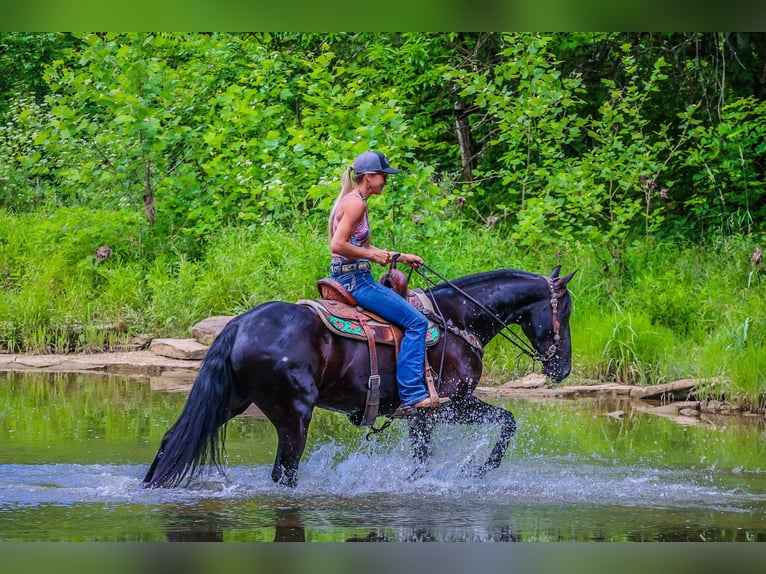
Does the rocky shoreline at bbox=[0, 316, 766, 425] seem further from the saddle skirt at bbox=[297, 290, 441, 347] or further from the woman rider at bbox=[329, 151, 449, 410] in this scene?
the saddle skirt at bbox=[297, 290, 441, 347]

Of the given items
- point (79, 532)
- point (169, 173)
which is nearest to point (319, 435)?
point (79, 532)

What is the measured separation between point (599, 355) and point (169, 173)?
8.12 m

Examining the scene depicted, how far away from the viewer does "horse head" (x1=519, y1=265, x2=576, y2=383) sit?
784 cm

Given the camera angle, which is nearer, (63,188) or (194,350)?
(194,350)

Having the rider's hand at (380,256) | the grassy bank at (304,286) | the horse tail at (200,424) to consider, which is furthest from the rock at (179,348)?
the rider's hand at (380,256)

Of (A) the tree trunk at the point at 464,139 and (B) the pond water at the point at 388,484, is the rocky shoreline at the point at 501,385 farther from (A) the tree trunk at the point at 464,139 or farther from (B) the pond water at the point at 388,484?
(A) the tree trunk at the point at 464,139

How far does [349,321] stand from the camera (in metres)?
7.02

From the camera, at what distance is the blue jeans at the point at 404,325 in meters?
7.12

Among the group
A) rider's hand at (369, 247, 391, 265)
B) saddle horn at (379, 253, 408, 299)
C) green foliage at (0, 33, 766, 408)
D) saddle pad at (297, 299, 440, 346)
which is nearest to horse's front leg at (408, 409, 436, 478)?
saddle pad at (297, 299, 440, 346)

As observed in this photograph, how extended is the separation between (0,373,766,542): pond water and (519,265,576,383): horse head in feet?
2.70

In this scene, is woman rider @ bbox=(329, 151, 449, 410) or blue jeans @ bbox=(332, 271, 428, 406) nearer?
woman rider @ bbox=(329, 151, 449, 410)

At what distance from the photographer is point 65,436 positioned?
8.91 metres

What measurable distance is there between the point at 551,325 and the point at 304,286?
583 centimetres

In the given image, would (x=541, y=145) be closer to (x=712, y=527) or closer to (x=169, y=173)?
(x=169, y=173)
